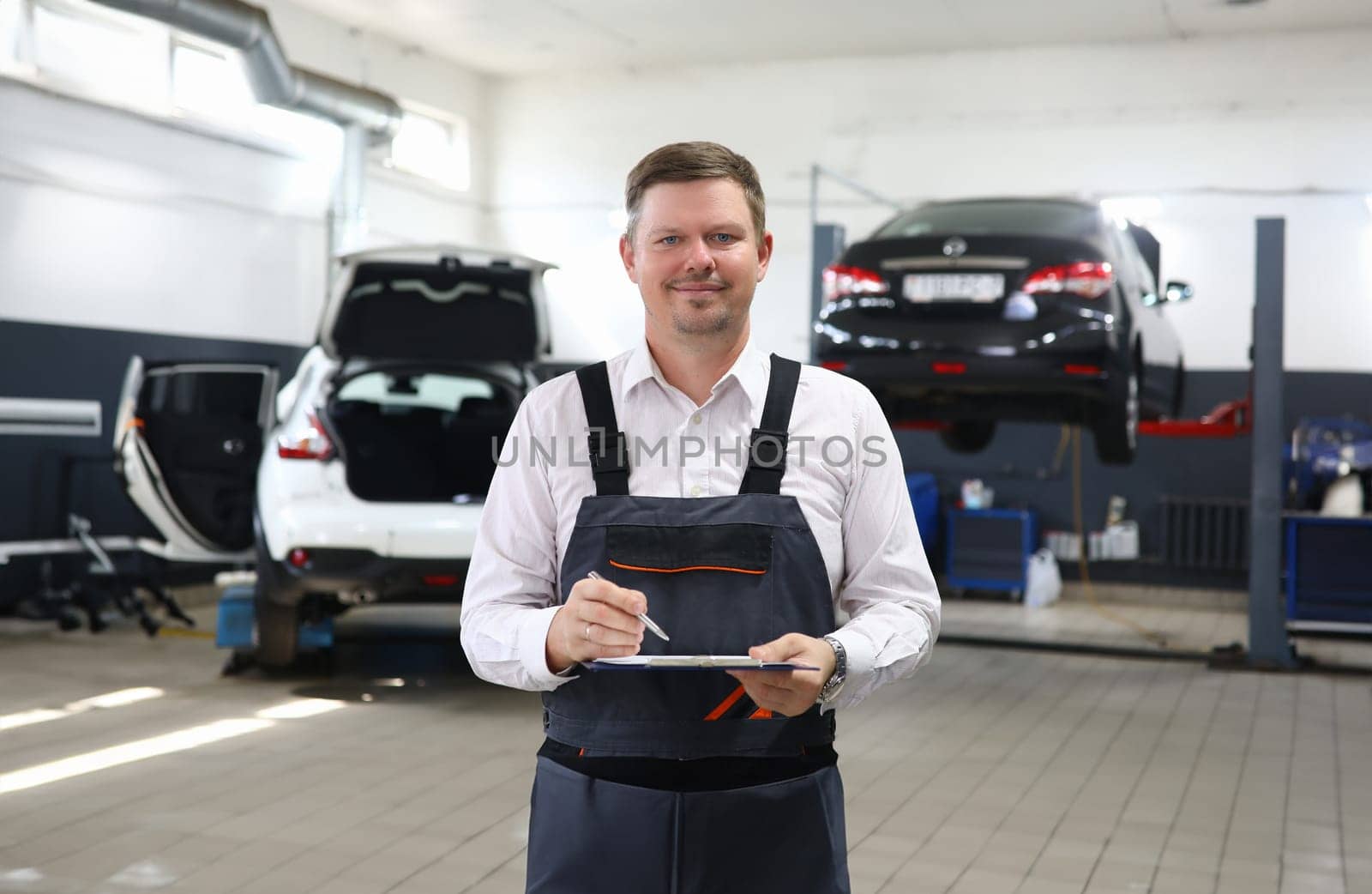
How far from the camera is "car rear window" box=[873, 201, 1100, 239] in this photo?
6.55 metres

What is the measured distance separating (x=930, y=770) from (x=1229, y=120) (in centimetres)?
787

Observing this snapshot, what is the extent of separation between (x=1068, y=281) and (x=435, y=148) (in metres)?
8.53

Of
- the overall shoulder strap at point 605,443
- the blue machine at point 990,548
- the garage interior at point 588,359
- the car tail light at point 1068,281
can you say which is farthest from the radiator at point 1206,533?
the overall shoulder strap at point 605,443

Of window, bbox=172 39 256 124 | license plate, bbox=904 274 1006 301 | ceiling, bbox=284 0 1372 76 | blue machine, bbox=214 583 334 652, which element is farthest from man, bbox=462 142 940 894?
ceiling, bbox=284 0 1372 76

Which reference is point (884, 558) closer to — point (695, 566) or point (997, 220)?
point (695, 566)

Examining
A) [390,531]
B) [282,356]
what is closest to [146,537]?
Result: [282,356]

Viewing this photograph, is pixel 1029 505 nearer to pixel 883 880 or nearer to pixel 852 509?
pixel 883 880

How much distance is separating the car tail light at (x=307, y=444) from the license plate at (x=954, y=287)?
280 centimetres

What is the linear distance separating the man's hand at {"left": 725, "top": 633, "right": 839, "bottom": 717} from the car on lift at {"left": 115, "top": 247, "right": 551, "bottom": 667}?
4530mm

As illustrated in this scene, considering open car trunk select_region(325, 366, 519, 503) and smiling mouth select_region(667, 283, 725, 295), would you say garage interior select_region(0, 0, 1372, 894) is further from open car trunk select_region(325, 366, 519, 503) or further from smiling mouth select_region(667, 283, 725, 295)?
smiling mouth select_region(667, 283, 725, 295)

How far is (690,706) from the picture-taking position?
65.0 inches

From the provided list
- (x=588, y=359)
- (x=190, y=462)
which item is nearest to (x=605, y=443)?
(x=190, y=462)

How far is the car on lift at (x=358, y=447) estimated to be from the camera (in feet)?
19.8

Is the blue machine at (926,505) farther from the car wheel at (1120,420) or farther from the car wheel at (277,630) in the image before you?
the car wheel at (277,630)
